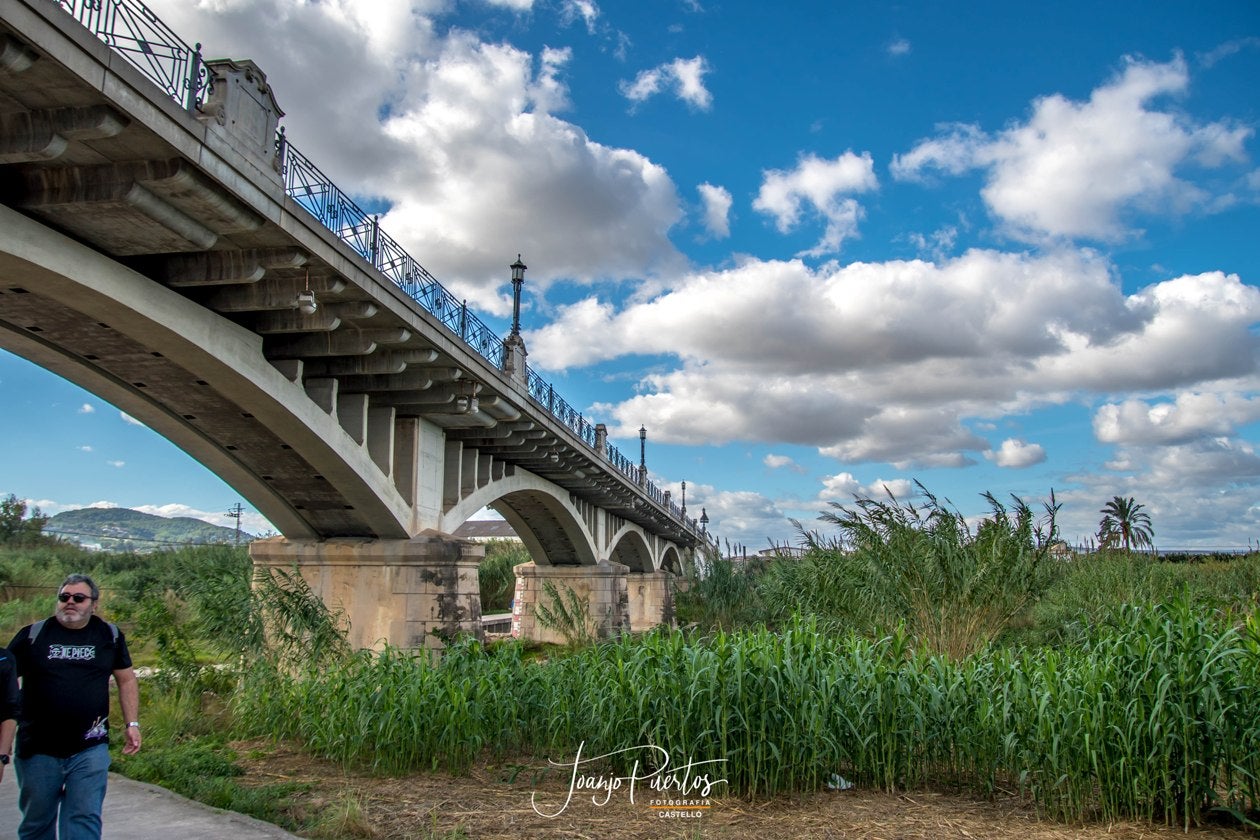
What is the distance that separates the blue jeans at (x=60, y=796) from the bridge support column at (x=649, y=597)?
37.5 meters

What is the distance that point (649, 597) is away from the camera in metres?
42.2

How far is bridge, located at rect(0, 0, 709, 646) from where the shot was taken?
6.95 meters

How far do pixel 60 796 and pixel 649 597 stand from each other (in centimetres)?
3868

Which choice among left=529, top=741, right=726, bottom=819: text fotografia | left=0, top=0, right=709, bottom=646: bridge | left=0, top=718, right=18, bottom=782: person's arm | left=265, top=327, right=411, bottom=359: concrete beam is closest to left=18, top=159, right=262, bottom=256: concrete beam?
left=0, top=0, right=709, bottom=646: bridge

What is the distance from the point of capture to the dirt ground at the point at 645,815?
17.6 feet

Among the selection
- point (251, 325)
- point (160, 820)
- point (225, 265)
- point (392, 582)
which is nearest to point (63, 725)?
point (160, 820)

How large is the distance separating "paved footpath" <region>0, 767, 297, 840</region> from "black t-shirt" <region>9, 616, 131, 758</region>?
45.4 inches

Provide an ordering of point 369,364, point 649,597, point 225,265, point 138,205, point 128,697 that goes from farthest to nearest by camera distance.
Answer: point 649,597, point 369,364, point 225,265, point 138,205, point 128,697

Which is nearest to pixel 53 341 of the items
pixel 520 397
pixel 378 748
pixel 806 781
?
pixel 378 748

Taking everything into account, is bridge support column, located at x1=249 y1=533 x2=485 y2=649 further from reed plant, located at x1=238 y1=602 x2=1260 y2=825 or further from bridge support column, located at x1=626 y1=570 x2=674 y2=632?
bridge support column, located at x1=626 y1=570 x2=674 y2=632

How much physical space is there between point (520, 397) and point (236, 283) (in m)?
7.75

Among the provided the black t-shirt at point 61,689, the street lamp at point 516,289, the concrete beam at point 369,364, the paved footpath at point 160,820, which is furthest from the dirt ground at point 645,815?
the street lamp at point 516,289

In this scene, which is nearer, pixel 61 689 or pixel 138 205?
pixel 61 689

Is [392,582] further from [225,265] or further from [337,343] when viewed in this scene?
[225,265]
